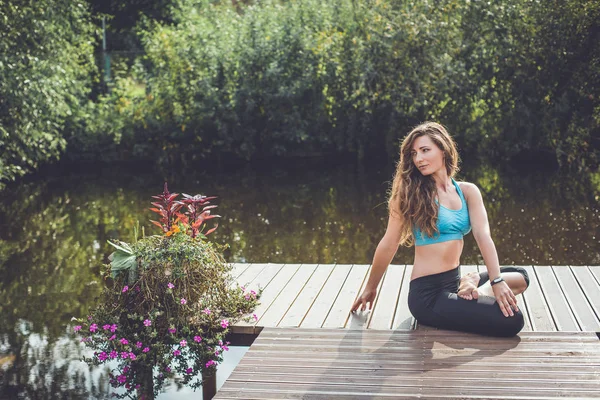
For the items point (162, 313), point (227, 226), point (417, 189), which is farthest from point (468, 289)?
point (227, 226)

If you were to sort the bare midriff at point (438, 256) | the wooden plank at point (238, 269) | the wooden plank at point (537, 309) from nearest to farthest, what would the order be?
the bare midriff at point (438, 256), the wooden plank at point (537, 309), the wooden plank at point (238, 269)

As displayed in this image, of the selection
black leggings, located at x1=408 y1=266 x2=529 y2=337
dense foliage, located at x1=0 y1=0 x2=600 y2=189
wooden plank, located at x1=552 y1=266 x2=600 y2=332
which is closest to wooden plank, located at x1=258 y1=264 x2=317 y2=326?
black leggings, located at x1=408 y1=266 x2=529 y2=337

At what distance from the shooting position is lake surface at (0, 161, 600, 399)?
22.9 ft

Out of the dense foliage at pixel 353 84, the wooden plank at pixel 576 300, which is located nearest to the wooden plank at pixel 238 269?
the wooden plank at pixel 576 300

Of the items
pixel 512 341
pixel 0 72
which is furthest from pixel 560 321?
pixel 0 72

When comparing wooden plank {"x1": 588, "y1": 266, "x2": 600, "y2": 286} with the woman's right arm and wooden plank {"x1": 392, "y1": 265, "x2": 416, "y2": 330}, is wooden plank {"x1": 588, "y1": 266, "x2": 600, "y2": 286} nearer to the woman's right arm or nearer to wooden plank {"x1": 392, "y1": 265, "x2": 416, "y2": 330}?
wooden plank {"x1": 392, "y1": 265, "x2": 416, "y2": 330}

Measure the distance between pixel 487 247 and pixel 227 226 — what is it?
276 inches

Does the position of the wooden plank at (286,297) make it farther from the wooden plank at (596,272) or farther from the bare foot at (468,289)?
the wooden plank at (596,272)

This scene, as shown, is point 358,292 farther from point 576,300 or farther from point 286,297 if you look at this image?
point 576,300

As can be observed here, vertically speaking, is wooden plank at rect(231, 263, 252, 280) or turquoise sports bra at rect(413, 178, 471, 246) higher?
turquoise sports bra at rect(413, 178, 471, 246)

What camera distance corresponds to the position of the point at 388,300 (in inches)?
226

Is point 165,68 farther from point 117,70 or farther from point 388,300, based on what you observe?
point 388,300

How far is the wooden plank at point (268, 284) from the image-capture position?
5.31 metres

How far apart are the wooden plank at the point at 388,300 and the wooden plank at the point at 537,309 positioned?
2.80 ft
